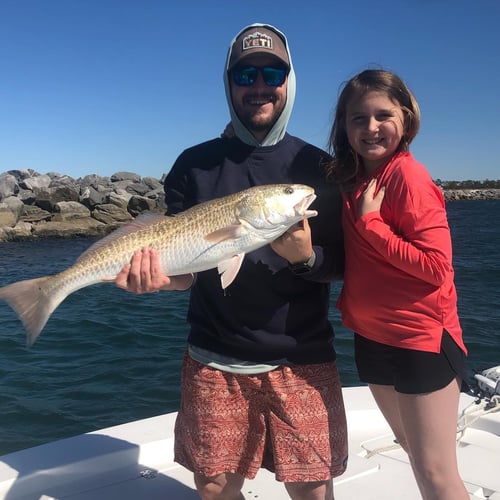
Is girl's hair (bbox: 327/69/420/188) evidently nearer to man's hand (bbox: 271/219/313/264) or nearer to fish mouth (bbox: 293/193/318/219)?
fish mouth (bbox: 293/193/318/219)

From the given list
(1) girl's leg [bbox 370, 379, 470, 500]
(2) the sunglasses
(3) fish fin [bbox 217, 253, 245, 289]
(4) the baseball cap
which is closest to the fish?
(3) fish fin [bbox 217, 253, 245, 289]

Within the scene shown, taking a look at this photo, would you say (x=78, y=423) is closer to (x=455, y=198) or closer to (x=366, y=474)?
(x=366, y=474)

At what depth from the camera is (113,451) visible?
4371mm

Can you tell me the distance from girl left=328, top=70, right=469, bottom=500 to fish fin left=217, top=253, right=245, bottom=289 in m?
0.65

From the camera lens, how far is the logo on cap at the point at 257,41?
311 cm

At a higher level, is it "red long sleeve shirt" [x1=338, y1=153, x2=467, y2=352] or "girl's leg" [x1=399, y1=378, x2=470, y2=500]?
"red long sleeve shirt" [x1=338, y1=153, x2=467, y2=352]

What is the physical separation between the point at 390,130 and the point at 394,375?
4.49ft

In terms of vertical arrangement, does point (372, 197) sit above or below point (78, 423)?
above

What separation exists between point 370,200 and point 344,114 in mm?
629

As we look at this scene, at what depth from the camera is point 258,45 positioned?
3109 mm

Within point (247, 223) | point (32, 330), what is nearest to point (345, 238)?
point (247, 223)

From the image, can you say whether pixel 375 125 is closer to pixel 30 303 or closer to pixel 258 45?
pixel 258 45

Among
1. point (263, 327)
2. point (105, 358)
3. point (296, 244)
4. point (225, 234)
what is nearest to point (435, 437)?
point (263, 327)

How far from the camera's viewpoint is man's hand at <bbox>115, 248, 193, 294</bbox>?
10.4 ft
